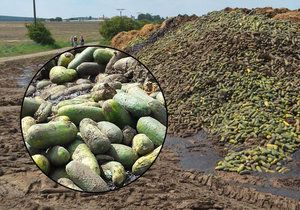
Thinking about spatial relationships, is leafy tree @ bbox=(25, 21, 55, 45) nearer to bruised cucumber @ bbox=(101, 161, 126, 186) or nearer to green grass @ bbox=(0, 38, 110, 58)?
green grass @ bbox=(0, 38, 110, 58)

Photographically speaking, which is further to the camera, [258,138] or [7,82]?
[7,82]

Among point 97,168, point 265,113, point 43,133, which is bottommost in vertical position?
point 265,113

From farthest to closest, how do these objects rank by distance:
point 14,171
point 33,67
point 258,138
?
point 33,67 < point 258,138 < point 14,171

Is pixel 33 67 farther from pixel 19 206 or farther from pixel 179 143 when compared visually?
pixel 19 206

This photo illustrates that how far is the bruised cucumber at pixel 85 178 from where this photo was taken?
9.46 ft

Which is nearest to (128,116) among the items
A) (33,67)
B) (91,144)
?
(91,144)

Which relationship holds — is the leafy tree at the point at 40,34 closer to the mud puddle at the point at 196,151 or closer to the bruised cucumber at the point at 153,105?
the mud puddle at the point at 196,151

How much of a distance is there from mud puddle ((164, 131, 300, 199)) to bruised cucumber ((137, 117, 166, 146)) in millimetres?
5863

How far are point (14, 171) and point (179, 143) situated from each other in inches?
154

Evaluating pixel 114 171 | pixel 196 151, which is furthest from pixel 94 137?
pixel 196 151

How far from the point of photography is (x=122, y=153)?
2896mm

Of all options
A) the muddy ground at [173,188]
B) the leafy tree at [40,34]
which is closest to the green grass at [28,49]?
the leafy tree at [40,34]

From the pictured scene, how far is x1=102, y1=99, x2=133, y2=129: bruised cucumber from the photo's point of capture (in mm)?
2880

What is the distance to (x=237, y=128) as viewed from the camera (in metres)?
11.2
